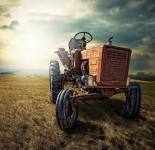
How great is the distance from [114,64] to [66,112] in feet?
7.02

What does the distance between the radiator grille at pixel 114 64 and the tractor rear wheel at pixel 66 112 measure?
1307 mm

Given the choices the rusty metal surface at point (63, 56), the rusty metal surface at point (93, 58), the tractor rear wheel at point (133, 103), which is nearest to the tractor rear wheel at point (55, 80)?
the rusty metal surface at point (63, 56)

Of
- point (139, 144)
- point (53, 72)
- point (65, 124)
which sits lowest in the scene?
point (139, 144)

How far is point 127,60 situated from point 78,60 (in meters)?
1.87

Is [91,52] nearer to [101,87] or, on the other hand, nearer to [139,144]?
[101,87]

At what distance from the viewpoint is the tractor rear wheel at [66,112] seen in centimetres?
518

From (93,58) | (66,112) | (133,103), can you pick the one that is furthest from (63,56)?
(66,112)

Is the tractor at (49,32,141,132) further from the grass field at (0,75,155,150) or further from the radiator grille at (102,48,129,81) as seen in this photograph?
the grass field at (0,75,155,150)

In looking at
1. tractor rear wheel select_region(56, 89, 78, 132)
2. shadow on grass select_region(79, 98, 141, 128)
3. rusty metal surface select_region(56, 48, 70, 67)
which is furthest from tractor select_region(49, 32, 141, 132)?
rusty metal surface select_region(56, 48, 70, 67)

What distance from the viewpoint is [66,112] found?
5.28m

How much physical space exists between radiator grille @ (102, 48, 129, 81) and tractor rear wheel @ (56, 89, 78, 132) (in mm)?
1307

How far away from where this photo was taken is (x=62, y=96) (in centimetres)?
536

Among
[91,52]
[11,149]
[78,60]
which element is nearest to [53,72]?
[78,60]

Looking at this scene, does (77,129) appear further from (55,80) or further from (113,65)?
(55,80)
